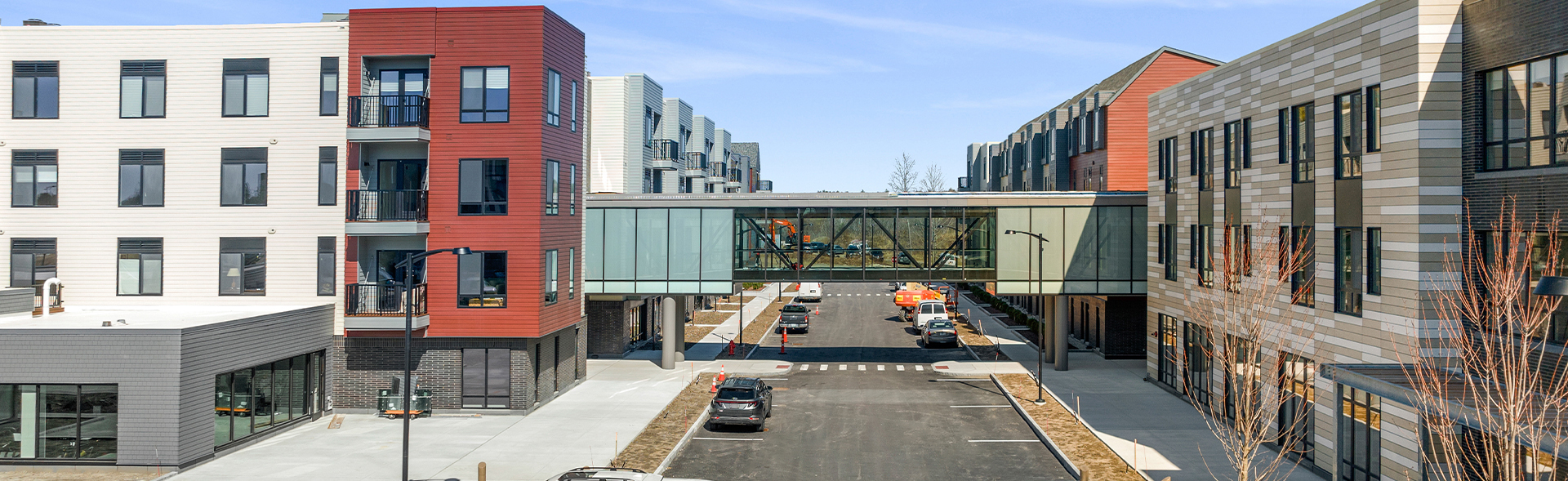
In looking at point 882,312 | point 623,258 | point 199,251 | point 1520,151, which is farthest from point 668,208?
point 882,312

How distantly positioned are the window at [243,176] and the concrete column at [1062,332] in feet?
98.3

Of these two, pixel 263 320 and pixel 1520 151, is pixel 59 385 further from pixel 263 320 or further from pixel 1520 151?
pixel 1520 151

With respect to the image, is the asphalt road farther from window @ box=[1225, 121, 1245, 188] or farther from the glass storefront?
the glass storefront

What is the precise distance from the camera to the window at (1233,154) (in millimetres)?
28188

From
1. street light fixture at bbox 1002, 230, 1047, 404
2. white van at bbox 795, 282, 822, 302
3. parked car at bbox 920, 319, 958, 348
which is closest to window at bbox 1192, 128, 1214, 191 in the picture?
street light fixture at bbox 1002, 230, 1047, 404

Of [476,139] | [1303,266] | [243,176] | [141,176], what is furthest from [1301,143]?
[141,176]

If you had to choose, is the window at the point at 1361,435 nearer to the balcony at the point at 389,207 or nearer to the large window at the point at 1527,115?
the large window at the point at 1527,115

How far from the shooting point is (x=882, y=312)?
71625 millimetres

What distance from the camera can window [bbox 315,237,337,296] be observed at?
30516 millimetres

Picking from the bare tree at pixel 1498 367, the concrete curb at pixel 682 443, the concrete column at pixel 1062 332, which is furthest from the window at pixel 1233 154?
the concrete curb at pixel 682 443

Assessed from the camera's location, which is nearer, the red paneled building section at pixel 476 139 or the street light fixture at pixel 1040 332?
the red paneled building section at pixel 476 139

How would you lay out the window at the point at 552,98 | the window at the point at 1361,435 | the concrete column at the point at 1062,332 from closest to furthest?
the window at the point at 1361,435, the window at the point at 552,98, the concrete column at the point at 1062,332

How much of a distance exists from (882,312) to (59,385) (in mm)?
54295

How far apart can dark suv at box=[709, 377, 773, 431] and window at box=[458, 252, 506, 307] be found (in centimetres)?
786
